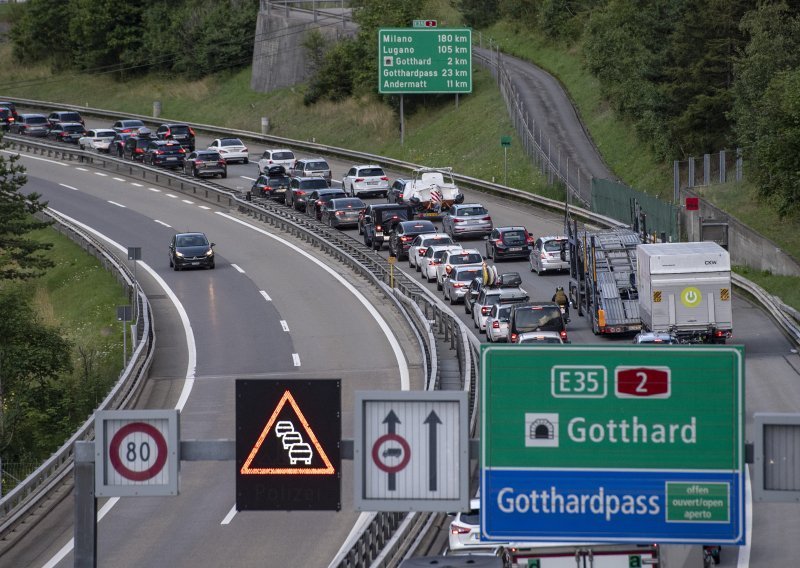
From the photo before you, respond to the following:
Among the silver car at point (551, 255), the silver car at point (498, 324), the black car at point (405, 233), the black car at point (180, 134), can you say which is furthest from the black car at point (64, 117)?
the silver car at point (498, 324)

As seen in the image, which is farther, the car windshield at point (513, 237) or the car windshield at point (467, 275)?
the car windshield at point (513, 237)

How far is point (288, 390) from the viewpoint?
13.5 meters

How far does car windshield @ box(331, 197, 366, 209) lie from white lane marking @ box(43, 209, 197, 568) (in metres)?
9.09

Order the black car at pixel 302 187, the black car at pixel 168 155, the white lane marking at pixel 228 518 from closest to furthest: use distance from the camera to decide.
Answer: the white lane marking at pixel 228 518
the black car at pixel 302 187
the black car at pixel 168 155

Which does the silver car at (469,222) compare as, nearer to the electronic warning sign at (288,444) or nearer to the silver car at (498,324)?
the silver car at (498,324)

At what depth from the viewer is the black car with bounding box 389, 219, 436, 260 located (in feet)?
189

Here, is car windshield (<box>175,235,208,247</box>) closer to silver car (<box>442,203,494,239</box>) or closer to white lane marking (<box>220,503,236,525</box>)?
silver car (<box>442,203,494,239</box>)

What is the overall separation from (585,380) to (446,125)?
7366 cm

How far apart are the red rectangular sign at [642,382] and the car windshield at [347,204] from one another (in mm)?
51652

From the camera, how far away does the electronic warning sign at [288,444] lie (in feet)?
44.3

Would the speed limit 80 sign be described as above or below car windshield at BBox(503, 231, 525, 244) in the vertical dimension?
below

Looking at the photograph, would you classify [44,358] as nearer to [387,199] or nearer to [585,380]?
[387,199]

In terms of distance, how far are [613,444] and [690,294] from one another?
27242 millimetres

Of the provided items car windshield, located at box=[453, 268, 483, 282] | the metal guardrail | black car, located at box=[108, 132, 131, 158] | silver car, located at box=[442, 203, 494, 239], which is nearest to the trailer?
car windshield, located at box=[453, 268, 483, 282]
